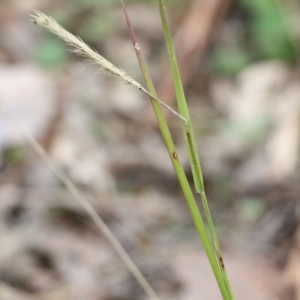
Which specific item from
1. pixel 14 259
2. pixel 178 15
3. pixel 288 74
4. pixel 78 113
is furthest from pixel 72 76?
pixel 14 259

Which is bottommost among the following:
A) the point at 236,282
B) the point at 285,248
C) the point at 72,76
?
the point at 236,282

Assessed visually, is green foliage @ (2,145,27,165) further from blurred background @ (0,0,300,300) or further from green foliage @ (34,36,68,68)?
green foliage @ (34,36,68,68)

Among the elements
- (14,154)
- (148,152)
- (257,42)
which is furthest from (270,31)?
(14,154)

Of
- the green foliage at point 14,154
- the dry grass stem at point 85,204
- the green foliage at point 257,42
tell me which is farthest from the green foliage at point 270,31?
the dry grass stem at point 85,204

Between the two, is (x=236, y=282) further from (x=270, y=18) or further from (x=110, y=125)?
(x=270, y=18)

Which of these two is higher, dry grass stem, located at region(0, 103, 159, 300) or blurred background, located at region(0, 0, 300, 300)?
blurred background, located at region(0, 0, 300, 300)

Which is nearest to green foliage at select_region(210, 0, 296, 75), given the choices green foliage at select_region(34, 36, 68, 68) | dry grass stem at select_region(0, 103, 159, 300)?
green foliage at select_region(34, 36, 68, 68)

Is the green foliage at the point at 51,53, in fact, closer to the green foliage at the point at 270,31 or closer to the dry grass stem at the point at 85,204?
the green foliage at the point at 270,31

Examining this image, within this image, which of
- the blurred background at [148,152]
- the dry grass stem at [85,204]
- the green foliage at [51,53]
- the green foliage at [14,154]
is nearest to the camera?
the dry grass stem at [85,204]
